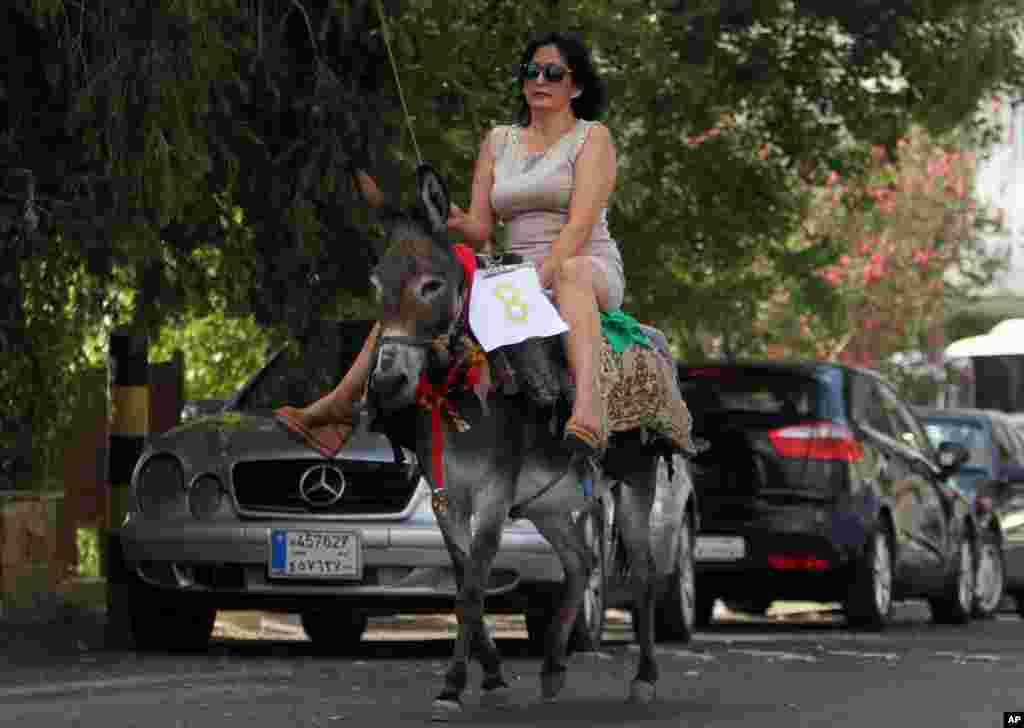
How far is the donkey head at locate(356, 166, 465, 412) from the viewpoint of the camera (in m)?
9.98

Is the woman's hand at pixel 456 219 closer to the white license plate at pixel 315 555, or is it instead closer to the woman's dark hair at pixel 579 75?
the woman's dark hair at pixel 579 75

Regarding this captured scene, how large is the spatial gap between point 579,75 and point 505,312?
146 cm

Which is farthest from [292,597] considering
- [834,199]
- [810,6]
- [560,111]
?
[834,199]

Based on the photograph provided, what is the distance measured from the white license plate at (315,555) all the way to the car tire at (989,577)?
10474 mm

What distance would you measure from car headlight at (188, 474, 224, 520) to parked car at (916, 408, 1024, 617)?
11.1 m

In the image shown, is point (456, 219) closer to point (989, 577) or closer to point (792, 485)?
point (792, 485)

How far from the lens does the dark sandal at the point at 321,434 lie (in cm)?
1170

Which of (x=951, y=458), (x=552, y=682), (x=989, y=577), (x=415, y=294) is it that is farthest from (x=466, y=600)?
(x=989, y=577)

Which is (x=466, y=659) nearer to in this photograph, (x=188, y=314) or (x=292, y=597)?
(x=292, y=597)

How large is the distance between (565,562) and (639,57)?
877 centimetres

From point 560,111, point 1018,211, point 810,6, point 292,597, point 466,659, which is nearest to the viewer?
point 466,659

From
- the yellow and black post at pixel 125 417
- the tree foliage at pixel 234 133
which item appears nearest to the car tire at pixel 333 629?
the yellow and black post at pixel 125 417

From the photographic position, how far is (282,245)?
15.6m

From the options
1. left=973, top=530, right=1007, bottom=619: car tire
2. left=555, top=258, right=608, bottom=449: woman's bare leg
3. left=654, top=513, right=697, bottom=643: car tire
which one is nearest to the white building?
left=973, top=530, right=1007, bottom=619: car tire
